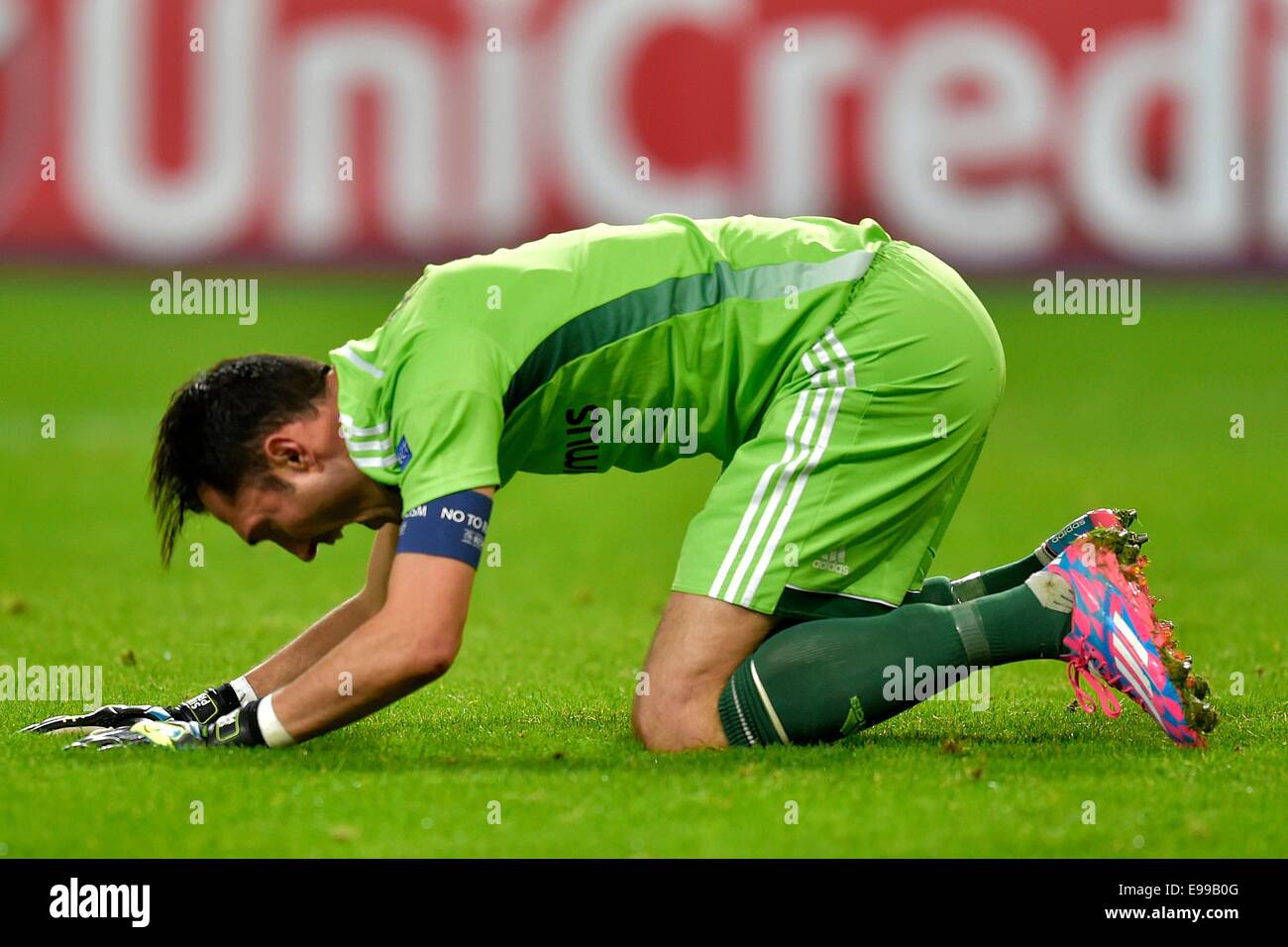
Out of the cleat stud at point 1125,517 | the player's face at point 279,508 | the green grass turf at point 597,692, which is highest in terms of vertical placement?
the player's face at point 279,508

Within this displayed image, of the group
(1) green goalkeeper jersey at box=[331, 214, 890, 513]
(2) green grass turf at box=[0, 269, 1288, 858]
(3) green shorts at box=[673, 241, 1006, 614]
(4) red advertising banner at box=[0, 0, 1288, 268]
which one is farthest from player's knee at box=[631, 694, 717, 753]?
(4) red advertising banner at box=[0, 0, 1288, 268]

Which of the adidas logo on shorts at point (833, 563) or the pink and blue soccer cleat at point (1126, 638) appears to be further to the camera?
the adidas logo on shorts at point (833, 563)

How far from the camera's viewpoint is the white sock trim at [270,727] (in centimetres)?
480

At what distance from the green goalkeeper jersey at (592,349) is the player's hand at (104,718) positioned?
49.5 inches

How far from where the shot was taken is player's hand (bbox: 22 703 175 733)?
532 cm

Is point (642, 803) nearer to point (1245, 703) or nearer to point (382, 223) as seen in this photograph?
point (1245, 703)

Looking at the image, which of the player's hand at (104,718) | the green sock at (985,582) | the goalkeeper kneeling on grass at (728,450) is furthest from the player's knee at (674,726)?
the player's hand at (104,718)

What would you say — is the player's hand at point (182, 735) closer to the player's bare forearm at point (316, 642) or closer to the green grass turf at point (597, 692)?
the green grass turf at point (597, 692)

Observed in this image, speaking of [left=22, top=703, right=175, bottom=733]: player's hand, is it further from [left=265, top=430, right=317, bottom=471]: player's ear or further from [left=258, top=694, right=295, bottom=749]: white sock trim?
[left=265, top=430, right=317, bottom=471]: player's ear

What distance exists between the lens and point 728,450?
17.7 feet

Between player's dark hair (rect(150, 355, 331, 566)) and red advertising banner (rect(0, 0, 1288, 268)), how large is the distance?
14314mm

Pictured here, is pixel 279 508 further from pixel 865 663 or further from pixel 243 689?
pixel 865 663

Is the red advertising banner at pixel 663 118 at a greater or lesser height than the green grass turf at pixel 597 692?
greater

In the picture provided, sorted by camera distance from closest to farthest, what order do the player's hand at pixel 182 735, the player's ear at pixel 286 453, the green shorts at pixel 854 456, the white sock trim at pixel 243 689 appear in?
the player's ear at pixel 286 453
the player's hand at pixel 182 735
the green shorts at pixel 854 456
the white sock trim at pixel 243 689
